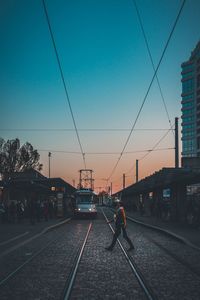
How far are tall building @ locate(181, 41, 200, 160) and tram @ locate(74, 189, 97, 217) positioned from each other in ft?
298

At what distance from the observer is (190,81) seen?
14950cm

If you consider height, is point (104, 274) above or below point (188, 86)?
below

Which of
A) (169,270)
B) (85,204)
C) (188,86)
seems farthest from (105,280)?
(188,86)

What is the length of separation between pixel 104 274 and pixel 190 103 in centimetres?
14104

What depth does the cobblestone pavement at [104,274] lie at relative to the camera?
907 cm

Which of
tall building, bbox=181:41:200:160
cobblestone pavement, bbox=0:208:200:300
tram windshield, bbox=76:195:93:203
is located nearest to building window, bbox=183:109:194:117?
tall building, bbox=181:41:200:160

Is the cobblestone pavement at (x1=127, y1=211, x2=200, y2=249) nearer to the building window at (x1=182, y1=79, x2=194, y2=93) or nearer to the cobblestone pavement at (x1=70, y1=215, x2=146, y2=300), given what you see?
the cobblestone pavement at (x1=70, y1=215, x2=146, y2=300)

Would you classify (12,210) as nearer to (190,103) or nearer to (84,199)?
(84,199)

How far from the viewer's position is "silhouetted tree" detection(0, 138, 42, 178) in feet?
335

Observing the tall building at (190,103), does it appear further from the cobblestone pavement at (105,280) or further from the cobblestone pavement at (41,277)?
the cobblestone pavement at (105,280)

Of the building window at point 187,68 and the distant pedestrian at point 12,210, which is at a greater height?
the building window at point 187,68

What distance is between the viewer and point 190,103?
490ft

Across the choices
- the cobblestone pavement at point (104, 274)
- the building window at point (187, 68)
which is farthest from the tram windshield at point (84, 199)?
the building window at point (187, 68)

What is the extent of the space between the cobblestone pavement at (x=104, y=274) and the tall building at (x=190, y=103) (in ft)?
414
